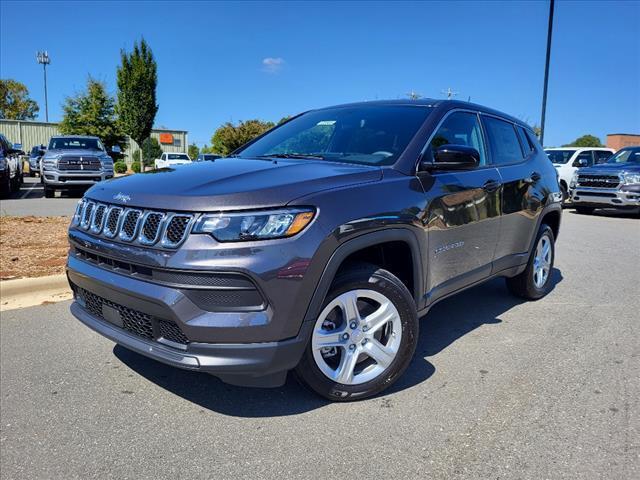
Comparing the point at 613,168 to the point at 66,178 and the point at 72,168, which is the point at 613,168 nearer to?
the point at 72,168

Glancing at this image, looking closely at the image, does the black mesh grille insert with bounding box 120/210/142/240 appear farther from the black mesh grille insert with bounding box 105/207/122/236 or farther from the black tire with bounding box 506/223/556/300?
the black tire with bounding box 506/223/556/300

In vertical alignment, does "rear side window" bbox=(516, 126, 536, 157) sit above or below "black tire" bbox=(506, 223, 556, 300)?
above

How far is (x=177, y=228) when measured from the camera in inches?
100

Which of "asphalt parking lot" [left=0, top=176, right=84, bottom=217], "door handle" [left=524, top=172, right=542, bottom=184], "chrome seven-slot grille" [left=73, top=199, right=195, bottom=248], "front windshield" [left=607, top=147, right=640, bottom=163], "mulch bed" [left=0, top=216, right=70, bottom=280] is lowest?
"mulch bed" [left=0, top=216, right=70, bottom=280]

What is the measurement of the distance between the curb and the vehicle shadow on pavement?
1687 millimetres

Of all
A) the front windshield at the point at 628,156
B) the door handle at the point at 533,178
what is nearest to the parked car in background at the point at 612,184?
the front windshield at the point at 628,156

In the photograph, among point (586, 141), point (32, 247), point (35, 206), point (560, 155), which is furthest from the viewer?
point (586, 141)

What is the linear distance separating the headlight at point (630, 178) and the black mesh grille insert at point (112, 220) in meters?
13.8

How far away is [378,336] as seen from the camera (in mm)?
3191

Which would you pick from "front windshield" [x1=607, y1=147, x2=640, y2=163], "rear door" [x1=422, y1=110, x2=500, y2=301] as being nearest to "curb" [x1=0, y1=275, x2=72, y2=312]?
"rear door" [x1=422, y1=110, x2=500, y2=301]

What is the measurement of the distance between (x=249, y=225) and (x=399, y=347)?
124cm

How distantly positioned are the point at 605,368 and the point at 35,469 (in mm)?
3508

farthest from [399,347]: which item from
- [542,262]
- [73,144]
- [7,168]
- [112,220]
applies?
[73,144]

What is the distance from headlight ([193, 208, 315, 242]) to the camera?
249 centimetres
